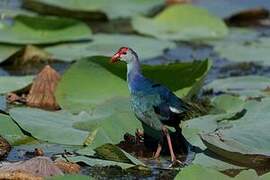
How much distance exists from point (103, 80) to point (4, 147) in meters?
1.03

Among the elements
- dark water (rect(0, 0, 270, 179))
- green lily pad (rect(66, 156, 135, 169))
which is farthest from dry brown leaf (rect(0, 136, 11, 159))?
green lily pad (rect(66, 156, 135, 169))

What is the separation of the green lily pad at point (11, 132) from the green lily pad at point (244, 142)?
0.93 metres

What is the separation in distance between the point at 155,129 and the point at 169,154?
6.6 inches

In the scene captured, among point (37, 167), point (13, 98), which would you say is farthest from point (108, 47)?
point (37, 167)

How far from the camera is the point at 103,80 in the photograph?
4.89m

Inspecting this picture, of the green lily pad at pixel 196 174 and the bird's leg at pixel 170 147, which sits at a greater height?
the green lily pad at pixel 196 174

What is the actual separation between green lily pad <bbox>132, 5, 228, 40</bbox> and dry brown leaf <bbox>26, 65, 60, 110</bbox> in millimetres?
2182

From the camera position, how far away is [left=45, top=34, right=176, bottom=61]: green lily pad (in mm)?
6082

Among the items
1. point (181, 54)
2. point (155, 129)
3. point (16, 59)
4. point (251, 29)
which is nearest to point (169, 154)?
point (155, 129)

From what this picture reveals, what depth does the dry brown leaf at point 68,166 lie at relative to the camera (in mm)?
3672

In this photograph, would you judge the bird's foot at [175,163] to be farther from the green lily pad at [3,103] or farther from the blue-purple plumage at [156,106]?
the green lily pad at [3,103]

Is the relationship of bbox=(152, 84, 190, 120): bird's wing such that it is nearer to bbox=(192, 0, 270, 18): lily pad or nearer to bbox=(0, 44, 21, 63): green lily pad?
bbox=(0, 44, 21, 63): green lily pad

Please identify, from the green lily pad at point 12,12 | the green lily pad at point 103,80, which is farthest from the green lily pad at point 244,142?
the green lily pad at point 12,12

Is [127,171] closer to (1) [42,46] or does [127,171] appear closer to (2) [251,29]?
(1) [42,46]
